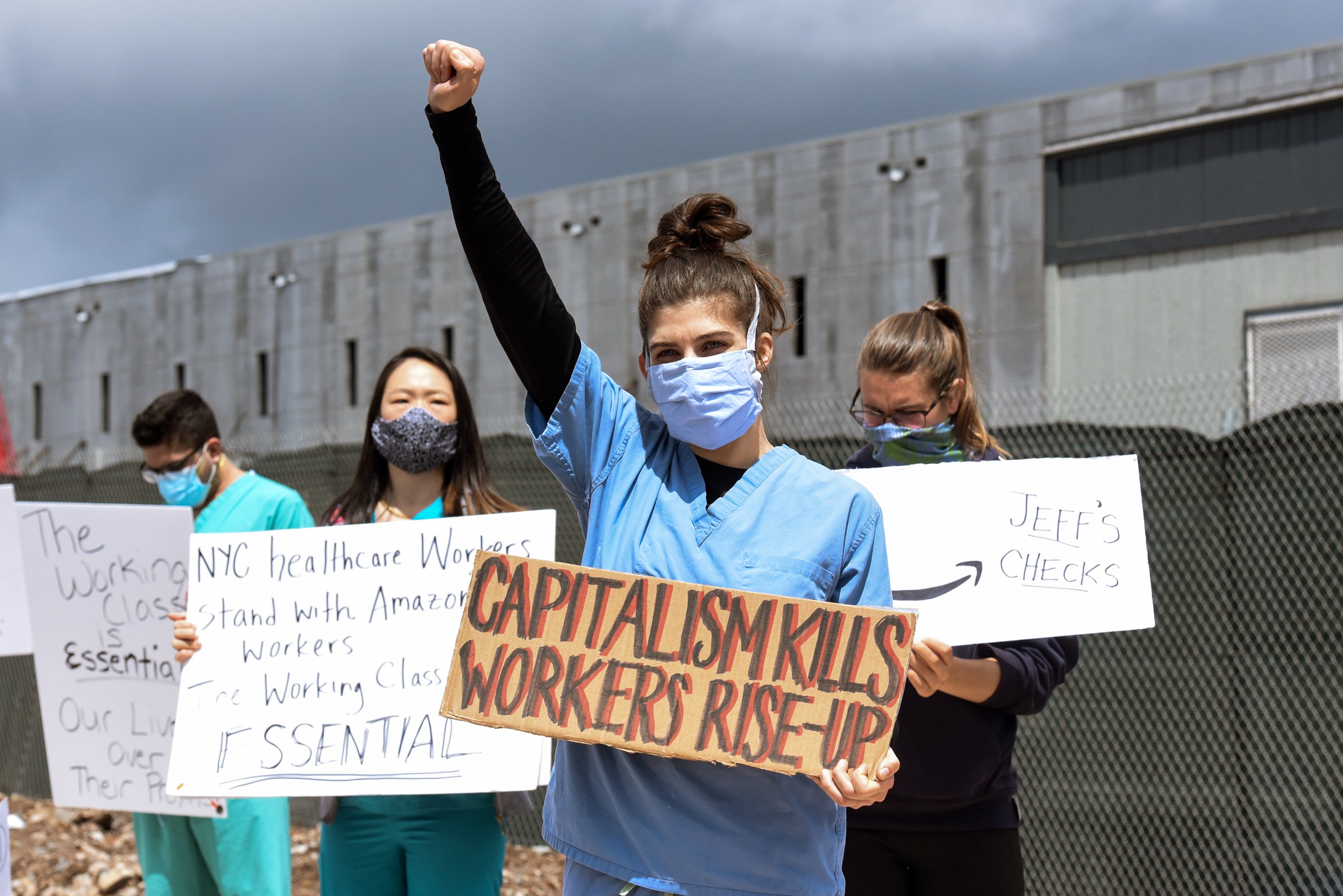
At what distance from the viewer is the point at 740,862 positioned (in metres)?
1.81

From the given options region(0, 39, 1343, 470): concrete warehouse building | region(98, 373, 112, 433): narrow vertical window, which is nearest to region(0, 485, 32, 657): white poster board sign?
region(0, 39, 1343, 470): concrete warehouse building

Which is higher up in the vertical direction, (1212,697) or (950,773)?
(950,773)

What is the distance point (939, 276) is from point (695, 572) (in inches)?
782

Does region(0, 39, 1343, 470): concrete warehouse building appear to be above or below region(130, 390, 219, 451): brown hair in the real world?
above

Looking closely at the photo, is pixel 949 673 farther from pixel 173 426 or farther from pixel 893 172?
pixel 893 172

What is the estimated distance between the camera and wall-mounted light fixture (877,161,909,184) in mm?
20562

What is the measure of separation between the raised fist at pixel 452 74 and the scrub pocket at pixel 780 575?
866mm

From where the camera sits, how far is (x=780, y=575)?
1.89m

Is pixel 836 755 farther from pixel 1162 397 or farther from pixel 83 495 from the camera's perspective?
pixel 1162 397

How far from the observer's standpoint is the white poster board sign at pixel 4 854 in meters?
2.83

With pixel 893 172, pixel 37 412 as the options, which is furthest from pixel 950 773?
pixel 37 412

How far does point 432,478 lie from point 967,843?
1787mm

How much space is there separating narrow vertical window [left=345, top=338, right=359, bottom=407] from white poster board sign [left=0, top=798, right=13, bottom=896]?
971 inches

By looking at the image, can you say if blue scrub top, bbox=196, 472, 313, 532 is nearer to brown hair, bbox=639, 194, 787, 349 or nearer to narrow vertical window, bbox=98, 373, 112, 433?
brown hair, bbox=639, 194, 787, 349
